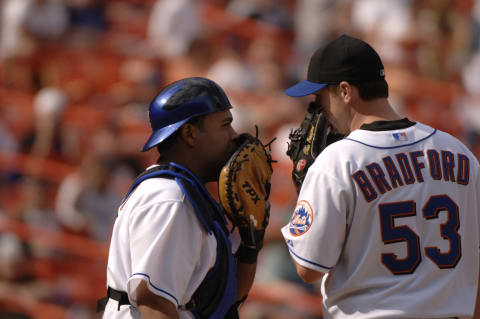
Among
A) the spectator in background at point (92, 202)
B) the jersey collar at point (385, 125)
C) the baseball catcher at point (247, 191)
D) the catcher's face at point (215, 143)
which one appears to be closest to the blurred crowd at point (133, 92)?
the spectator in background at point (92, 202)

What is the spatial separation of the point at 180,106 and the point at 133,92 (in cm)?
641

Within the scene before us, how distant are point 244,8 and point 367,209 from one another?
7933 mm

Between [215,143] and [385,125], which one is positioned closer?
[385,125]

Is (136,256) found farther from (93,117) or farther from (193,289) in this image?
(93,117)

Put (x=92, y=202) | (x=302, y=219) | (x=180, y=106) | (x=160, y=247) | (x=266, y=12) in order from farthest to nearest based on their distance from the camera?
(x=266, y=12) → (x=92, y=202) → (x=180, y=106) → (x=302, y=219) → (x=160, y=247)

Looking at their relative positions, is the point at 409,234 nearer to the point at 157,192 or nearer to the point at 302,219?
the point at 302,219

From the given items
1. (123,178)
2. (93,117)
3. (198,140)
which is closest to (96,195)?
(123,178)

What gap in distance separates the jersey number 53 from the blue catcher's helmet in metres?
0.66

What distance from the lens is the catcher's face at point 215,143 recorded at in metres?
2.76

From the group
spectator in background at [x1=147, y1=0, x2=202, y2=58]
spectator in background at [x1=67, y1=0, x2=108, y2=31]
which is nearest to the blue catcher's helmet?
spectator in background at [x1=147, y1=0, x2=202, y2=58]

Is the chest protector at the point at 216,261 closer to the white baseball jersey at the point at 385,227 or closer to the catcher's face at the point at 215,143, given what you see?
the catcher's face at the point at 215,143

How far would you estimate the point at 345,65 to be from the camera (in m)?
2.68

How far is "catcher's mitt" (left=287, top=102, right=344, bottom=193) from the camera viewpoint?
280 cm

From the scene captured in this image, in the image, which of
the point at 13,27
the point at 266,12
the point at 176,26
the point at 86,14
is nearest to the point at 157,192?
the point at 176,26
